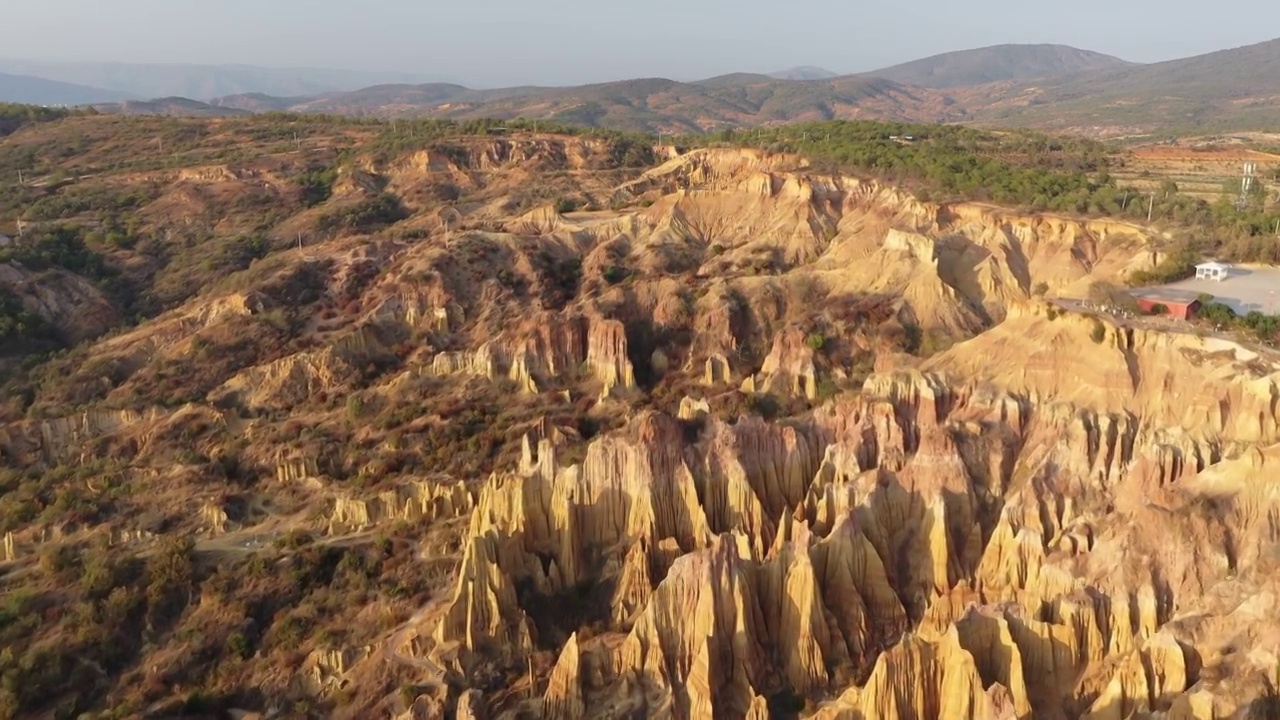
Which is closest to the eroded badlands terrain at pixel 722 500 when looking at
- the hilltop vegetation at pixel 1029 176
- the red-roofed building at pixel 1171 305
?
the red-roofed building at pixel 1171 305

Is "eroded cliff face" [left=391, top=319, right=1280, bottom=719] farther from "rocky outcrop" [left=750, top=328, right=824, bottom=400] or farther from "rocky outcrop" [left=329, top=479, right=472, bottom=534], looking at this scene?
"rocky outcrop" [left=750, top=328, right=824, bottom=400]

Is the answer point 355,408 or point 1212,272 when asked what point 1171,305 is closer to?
point 1212,272

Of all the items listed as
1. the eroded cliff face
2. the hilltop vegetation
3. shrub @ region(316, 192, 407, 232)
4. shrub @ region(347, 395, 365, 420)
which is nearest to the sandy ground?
the hilltop vegetation

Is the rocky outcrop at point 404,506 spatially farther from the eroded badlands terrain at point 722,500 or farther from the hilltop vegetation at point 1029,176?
the hilltop vegetation at point 1029,176

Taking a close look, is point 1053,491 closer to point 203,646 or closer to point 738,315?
point 738,315

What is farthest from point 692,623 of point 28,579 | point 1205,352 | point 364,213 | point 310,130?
point 310,130

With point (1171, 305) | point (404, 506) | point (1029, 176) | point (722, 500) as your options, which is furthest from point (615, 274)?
point (1171, 305)

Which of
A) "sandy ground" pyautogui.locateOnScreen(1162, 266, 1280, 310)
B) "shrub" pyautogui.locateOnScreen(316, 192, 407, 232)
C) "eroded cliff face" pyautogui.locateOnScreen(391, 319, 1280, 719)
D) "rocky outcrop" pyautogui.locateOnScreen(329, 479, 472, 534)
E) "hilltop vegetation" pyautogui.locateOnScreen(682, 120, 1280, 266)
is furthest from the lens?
"shrub" pyautogui.locateOnScreen(316, 192, 407, 232)
